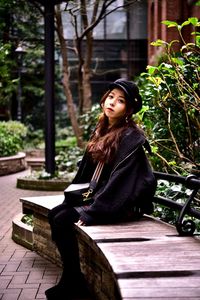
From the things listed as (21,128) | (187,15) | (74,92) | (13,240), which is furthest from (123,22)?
(13,240)

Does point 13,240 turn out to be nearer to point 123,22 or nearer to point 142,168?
point 142,168

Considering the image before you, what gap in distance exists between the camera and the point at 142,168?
161 inches

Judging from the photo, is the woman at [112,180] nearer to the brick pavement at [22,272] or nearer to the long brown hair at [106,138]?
the long brown hair at [106,138]

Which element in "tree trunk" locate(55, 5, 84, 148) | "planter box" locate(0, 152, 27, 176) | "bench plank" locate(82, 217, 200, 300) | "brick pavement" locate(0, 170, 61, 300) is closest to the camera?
"bench plank" locate(82, 217, 200, 300)

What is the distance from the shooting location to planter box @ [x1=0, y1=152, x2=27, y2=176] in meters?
17.1

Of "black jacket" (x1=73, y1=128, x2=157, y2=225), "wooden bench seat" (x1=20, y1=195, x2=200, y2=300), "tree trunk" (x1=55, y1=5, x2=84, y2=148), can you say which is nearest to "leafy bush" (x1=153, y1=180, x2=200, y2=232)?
"wooden bench seat" (x1=20, y1=195, x2=200, y2=300)

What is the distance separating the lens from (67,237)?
4238 millimetres

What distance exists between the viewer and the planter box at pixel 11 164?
1712 cm

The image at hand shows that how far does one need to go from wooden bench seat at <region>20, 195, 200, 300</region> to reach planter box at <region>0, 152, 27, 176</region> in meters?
12.9

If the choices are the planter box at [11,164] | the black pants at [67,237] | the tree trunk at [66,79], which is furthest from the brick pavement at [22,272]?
the planter box at [11,164]

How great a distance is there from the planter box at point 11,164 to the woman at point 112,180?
12985 mm

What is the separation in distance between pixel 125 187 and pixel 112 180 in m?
0.12

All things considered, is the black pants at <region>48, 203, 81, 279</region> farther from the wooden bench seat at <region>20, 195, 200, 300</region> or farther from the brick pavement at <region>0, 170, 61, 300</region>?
the brick pavement at <region>0, 170, 61, 300</region>

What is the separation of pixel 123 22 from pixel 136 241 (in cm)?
2834
